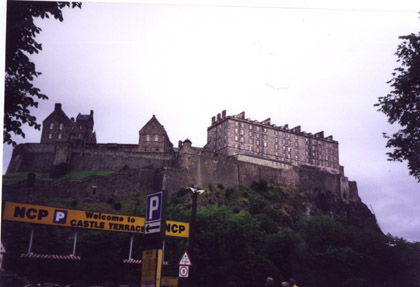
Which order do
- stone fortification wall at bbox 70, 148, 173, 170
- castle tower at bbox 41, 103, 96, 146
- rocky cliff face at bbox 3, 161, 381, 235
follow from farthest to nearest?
castle tower at bbox 41, 103, 96, 146
stone fortification wall at bbox 70, 148, 173, 170
rocky cliff face at bbox 3, 161, 381, 235

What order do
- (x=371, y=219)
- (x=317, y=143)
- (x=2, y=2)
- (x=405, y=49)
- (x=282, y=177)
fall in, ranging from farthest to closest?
(x=317, y=143) → (x=371, y=219) → (x=282, y=177) → (x=405, y=49) → (x=2, y=2)

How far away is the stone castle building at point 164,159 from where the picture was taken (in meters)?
51.9

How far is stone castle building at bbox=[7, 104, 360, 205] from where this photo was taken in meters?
51.9

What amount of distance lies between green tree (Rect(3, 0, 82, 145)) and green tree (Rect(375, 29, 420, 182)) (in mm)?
10453

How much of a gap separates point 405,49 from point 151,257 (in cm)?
1073

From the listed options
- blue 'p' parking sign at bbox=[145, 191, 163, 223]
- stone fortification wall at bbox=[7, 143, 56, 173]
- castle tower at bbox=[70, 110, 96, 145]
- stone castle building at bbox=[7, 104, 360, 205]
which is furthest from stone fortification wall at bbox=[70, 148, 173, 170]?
blue 'p' parking sign at bbox=[145, 191, 163, 223]

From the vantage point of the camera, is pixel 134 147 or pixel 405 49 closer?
pixel 405 49

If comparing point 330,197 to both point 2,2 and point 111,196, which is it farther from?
point 2,2

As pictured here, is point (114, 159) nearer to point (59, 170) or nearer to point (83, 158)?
point (83, 158)

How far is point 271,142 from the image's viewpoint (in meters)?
75.1

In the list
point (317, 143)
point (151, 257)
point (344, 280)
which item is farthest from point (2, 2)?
point (317, 143)

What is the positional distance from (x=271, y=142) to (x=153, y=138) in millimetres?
25640

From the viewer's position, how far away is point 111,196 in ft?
152

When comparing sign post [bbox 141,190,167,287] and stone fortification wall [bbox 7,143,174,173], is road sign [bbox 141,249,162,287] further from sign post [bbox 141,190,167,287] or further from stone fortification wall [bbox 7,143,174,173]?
stone fortification wall [bbox 7,143,174,173]
